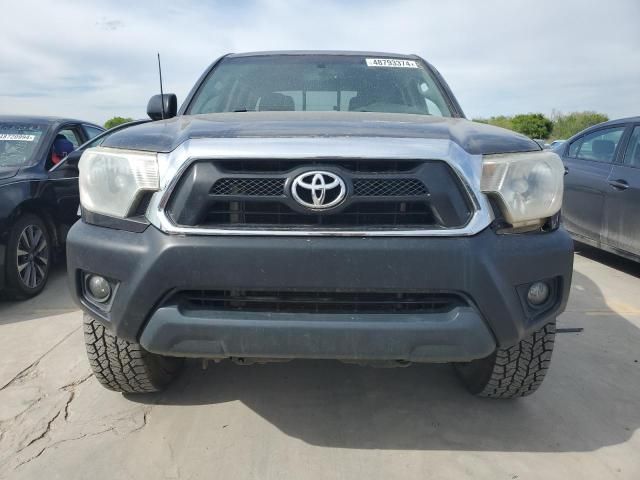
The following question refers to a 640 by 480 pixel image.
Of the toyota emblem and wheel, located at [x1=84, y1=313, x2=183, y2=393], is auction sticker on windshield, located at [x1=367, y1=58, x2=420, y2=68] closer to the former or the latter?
the toyota emblem

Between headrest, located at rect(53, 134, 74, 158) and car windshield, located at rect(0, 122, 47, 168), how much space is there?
15 cm

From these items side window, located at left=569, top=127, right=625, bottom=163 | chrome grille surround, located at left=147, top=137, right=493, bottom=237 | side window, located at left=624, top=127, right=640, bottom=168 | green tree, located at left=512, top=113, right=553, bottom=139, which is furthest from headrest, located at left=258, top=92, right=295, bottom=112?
green tree, located at left=512, top=113, right=553, bottom=139

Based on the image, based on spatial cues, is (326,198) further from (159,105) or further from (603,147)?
(603,147)

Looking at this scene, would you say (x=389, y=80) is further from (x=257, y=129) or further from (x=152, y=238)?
(x=152, y=238)

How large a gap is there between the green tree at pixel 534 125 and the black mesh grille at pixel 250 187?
27.4m

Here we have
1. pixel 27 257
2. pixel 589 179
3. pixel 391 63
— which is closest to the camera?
pixel 391 63

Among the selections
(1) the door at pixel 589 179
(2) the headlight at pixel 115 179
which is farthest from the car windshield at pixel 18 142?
(1) the door at pixel 589 179

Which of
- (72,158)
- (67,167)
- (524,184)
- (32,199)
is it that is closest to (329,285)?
(524,184)

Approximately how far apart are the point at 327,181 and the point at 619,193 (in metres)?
4.05

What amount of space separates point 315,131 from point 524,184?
2.69ft

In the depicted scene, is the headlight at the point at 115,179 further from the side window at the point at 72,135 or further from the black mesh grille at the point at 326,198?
the side window at the point at 72,135

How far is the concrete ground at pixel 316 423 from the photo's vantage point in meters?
2.12

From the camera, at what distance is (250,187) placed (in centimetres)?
189

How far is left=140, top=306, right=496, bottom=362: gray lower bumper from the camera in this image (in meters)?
1.84
